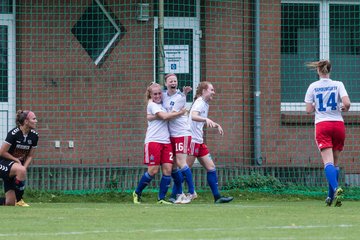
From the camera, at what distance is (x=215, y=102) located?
19.9 m

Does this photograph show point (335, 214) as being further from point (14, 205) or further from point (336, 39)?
point (336, 39)

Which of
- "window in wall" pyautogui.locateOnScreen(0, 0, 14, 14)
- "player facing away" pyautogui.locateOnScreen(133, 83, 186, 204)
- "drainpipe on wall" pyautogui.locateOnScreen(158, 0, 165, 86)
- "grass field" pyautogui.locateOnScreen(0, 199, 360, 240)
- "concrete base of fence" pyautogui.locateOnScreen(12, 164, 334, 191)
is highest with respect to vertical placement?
"window in wall" pyautogui.locateOnScreen(0, 0, 14, 14)

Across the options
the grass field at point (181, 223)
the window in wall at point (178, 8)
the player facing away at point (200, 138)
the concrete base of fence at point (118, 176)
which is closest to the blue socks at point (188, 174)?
the player facing away at point (200, 138)

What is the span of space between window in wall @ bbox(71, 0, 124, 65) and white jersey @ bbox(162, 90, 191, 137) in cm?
341

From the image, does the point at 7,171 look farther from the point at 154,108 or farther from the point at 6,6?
the point at 6,6

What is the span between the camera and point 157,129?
1622 cm

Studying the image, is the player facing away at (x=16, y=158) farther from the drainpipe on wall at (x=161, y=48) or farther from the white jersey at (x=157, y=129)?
the drainpipe on wall at (x=161, y=48)

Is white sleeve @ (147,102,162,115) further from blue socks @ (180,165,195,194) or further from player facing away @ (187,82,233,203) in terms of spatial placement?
blue socks @ (180,165,195,194)

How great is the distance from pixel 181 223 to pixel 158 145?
4537 mm

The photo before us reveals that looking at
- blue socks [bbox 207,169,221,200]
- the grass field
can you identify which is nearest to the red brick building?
blue socks [bbox 207,169,221,200]

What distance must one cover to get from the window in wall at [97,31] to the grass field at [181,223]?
5.30 m

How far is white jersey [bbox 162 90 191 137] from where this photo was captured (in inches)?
642

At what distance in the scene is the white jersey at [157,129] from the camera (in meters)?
16.2

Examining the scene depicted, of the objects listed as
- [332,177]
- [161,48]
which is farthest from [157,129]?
[161,48]
